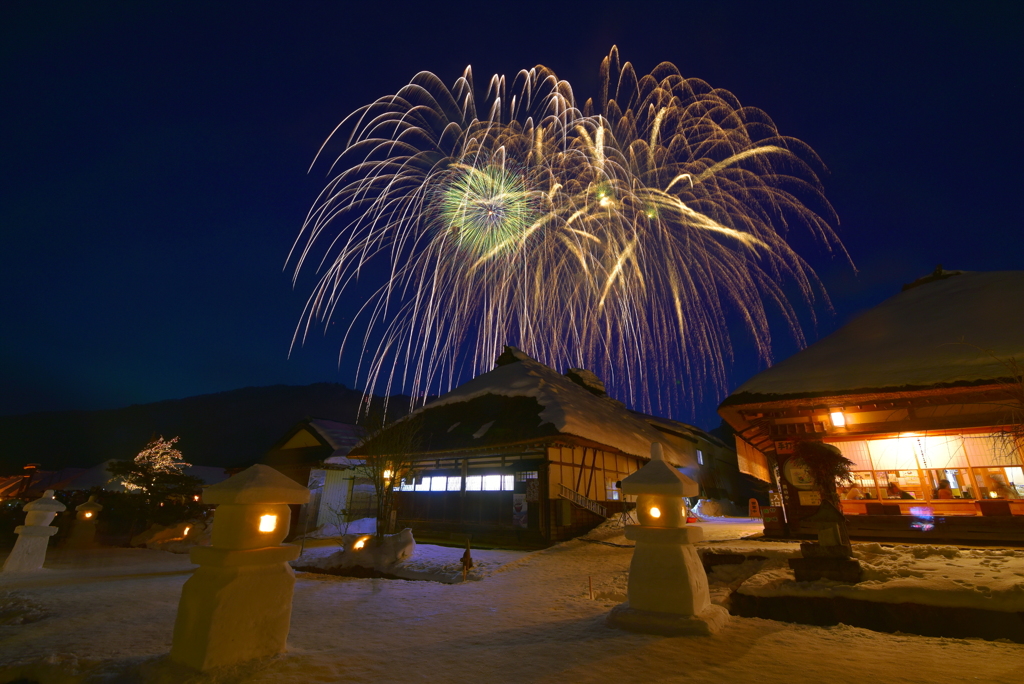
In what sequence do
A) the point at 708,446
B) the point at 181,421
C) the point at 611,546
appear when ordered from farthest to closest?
1. the point at 181,421
2. the point at 708,446
3. the point at 611,546

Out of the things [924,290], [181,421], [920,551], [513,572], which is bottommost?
[513,572]

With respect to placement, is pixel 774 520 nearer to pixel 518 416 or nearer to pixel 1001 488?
pixel 1001 488

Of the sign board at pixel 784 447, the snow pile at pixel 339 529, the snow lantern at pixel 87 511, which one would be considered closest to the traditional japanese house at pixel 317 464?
the snow pile at pixel 339 529

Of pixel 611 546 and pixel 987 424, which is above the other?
pixel 987 424

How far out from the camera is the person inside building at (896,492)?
42.6 feet

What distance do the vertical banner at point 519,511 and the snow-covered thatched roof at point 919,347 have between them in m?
8.72

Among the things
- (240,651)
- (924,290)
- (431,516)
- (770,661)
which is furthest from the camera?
(431,516)

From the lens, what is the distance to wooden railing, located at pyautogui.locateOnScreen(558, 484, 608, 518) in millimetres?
17469

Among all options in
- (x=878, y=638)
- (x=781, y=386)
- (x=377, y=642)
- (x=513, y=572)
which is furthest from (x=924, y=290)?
(x=377, y=642)

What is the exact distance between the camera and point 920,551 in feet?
30.3

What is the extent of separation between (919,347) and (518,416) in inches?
542

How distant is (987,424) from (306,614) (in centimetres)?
1647

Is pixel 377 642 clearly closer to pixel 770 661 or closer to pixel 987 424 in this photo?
pixel 770 661

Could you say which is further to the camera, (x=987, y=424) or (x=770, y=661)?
(x=987, y=424)
